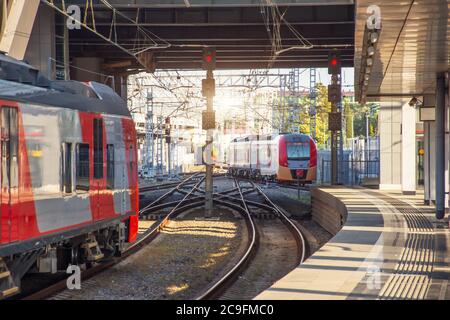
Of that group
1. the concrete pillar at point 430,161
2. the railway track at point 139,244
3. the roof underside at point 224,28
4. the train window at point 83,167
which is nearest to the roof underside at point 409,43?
the concrete pillar at point 430,161

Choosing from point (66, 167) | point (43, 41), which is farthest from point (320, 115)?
point (66, 167)

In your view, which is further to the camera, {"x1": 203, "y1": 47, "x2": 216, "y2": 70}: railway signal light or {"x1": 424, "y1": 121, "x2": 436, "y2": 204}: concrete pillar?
{"x1": 203, "y1": 47, "x2": 216, "y2": 70}: railway signal light

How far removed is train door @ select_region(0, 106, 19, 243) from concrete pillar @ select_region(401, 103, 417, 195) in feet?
66.5

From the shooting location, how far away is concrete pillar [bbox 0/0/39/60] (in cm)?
1953

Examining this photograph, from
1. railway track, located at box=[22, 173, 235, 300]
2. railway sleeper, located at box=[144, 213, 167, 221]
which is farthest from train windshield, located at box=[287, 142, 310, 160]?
railway sleeper, located at box=[144, 213, 167, 221]

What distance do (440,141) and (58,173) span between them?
10551mm

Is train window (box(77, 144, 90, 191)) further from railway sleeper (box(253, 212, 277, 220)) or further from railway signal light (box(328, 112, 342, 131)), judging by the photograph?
railway signal light (box(328, 112, 342, 131))

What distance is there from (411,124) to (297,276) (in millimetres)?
18910

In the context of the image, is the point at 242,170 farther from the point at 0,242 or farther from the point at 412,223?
the point at 0,242

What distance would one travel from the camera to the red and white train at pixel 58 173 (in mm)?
9555

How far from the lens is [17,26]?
19.8 metres

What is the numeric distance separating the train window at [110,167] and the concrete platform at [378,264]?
4044 mm
